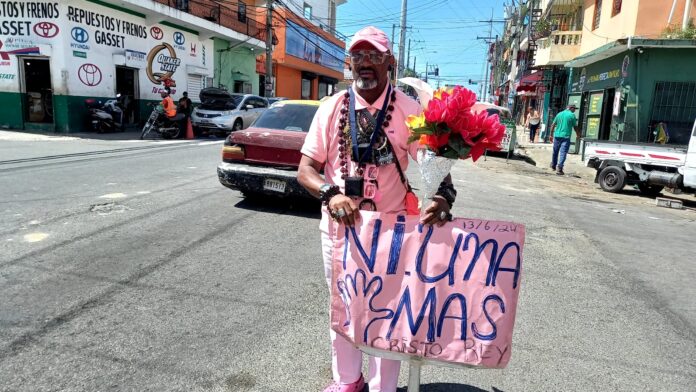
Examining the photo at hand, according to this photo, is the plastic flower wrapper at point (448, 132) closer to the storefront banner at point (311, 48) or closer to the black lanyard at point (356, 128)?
the black lanyard at point (356, 128)

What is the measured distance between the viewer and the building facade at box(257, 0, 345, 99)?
33562 mm

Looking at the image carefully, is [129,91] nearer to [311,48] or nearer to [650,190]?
[650,190]

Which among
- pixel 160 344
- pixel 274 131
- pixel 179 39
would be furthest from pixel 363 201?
pixel 179 39

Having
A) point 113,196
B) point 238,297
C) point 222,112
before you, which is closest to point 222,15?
point 222,112

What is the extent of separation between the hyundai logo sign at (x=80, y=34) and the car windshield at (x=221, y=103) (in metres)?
4.39

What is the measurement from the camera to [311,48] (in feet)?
129

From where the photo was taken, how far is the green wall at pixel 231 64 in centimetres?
→ 2634

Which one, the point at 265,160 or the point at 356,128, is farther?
the point at 265,160

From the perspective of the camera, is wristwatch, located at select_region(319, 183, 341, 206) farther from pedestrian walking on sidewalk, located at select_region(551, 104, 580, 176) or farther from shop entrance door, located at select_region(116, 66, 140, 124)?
shop entrance door, located at select_region(116, 66, 140, 124)

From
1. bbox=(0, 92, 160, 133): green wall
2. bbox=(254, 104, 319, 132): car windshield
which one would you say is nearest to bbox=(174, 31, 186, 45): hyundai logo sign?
bbox=(0, 92, 160, 133): green wall

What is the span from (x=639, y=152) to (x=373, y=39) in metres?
9.71

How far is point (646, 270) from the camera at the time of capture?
5035mm

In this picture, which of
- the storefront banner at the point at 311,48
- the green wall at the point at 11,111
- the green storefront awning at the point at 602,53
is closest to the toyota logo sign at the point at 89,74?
the green wall at the point at 11,111

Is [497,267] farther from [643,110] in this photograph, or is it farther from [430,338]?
[643,110]
